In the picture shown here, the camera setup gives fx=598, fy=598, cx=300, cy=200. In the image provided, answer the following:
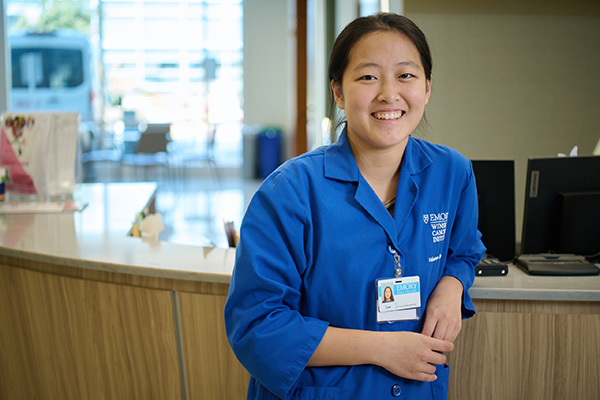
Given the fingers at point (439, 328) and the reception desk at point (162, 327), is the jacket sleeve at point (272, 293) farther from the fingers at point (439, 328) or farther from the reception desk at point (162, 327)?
the reception desk at point (162, 327)

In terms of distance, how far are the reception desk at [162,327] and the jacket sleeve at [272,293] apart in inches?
23.0

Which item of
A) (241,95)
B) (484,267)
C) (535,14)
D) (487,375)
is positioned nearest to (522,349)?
(487,375)

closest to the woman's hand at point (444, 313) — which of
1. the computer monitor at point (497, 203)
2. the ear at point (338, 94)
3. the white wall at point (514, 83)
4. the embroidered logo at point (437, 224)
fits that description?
the embroidered logo at point (437, 224)

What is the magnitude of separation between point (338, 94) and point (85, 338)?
1.21 m

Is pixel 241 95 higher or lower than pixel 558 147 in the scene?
higher

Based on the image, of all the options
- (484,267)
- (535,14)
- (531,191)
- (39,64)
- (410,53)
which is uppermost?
(39,64)

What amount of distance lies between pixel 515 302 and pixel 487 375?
8.4 inches

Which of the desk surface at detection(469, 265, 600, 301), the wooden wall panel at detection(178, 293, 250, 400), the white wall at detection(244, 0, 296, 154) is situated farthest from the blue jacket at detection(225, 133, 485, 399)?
the white wall at detection(244, 0, 296, 154)

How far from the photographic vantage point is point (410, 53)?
1.21 metres

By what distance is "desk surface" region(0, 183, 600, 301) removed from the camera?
156 cm

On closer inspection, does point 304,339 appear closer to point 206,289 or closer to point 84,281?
point 206,289

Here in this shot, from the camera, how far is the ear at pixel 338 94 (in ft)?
4.17

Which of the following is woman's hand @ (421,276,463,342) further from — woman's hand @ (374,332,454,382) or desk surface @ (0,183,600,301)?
desk surface @ (0,183,600,301)

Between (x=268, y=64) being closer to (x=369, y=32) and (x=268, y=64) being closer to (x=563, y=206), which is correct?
(x=563, y=206)
